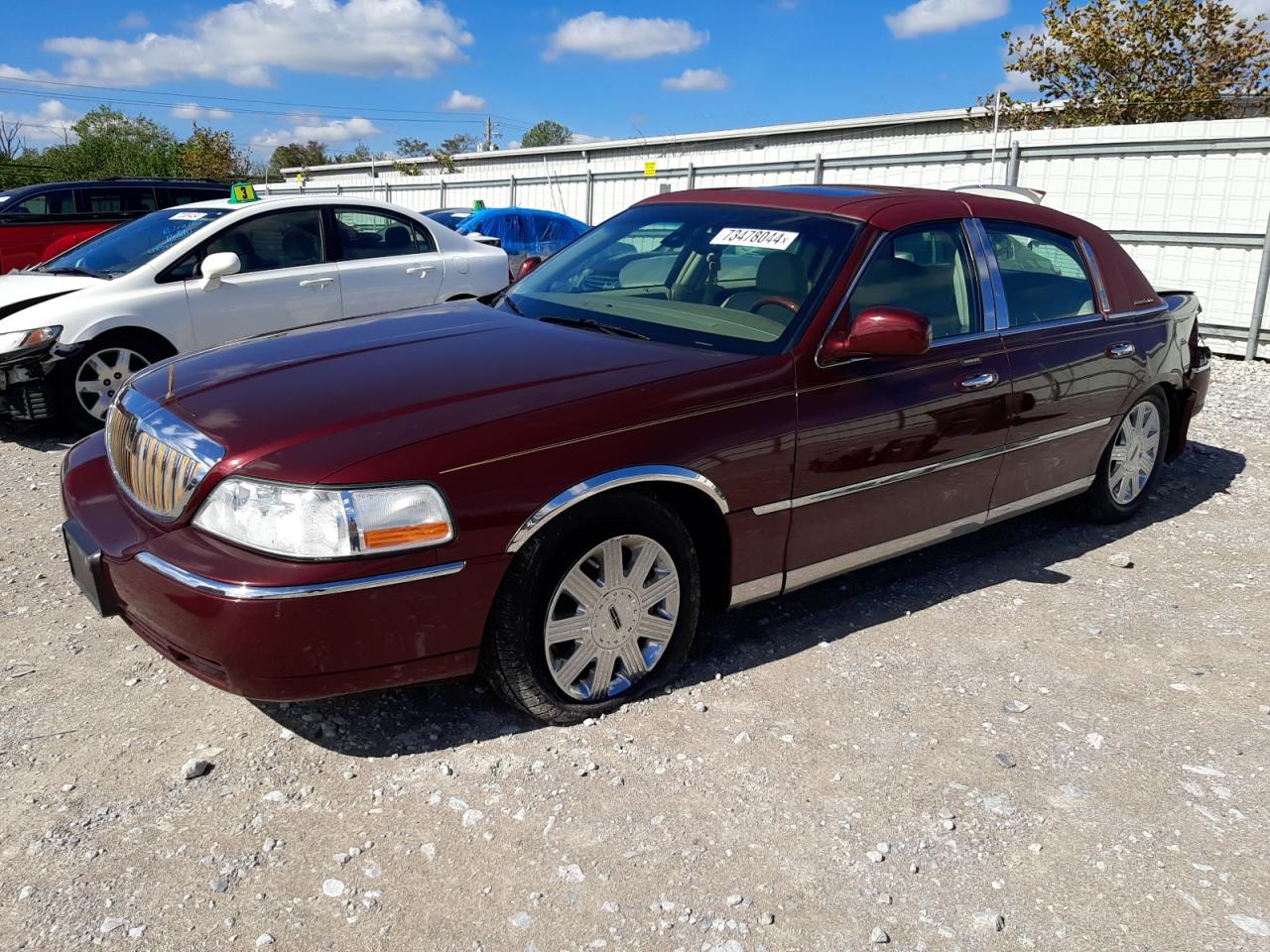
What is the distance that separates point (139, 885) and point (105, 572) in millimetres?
924

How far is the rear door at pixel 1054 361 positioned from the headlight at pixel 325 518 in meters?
2.65

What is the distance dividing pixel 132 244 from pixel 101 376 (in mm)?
1243

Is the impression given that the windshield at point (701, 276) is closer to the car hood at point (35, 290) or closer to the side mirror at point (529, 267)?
the side mirror at point (529, 267)

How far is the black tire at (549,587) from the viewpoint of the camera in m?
2.89

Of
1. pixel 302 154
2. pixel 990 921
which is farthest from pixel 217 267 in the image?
pixel 302 154

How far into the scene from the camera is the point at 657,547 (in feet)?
10.5

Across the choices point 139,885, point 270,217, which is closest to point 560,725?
point 139,885

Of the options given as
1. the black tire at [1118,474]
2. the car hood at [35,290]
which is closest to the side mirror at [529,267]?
the black tire at [1118,474]

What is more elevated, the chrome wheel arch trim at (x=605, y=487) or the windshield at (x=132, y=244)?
the windshield at (x=132, y=244)

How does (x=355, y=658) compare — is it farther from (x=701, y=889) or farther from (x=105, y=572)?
(x=701, y=889)

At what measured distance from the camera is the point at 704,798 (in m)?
2.86

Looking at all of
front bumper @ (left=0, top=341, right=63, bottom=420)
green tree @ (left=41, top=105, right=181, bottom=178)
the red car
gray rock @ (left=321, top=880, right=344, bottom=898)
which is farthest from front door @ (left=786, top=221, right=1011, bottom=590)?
green tree @ (left=41, top=105, right=181, bottom=178)

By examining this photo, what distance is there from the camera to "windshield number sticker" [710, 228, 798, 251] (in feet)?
12.6

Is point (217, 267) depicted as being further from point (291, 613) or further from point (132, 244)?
point (291, 613)
